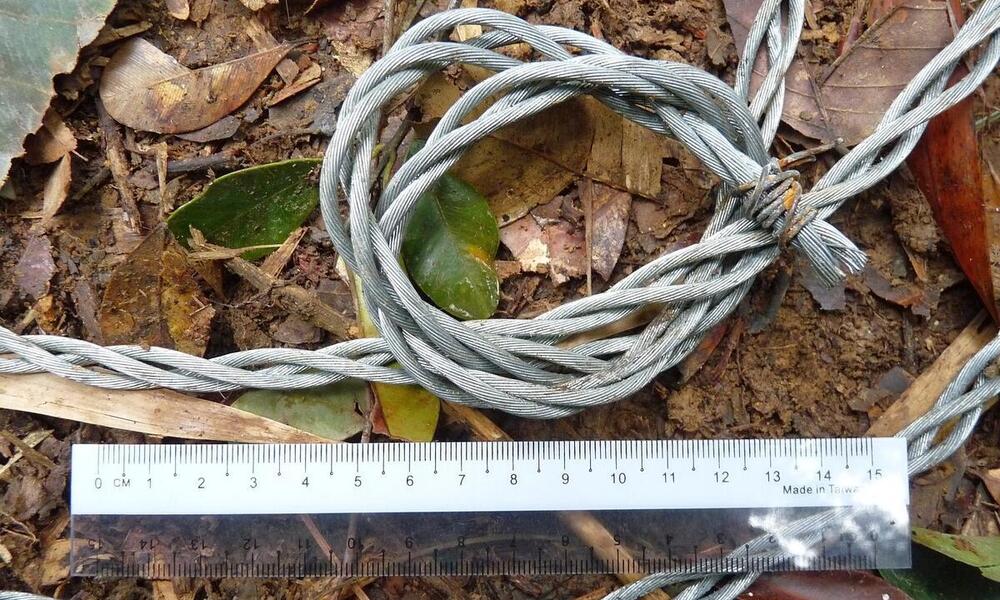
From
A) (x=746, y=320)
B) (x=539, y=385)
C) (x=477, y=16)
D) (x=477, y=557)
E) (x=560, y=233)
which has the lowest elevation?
(x=477, y=557)

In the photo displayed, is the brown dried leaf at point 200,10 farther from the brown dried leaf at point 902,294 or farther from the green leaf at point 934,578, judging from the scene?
the green leaf at point 934,578

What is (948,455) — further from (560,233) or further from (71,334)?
(71,334)

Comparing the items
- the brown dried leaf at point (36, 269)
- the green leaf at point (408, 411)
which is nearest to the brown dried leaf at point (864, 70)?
the green leaf at point (408, 411)

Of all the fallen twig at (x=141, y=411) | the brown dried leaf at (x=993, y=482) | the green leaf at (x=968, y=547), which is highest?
the fallen twig at (x=141, y=411)

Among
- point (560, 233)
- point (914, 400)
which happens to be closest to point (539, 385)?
point (560, 233)

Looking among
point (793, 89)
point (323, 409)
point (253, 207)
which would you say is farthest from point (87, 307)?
point (793, 89)

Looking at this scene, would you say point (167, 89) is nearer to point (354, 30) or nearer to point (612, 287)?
point (354, 30)
